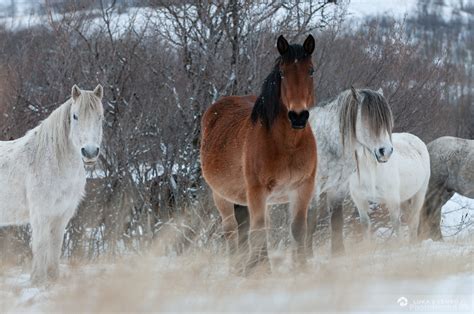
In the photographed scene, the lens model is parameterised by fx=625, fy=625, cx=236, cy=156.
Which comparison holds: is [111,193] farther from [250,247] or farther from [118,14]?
[250,247]

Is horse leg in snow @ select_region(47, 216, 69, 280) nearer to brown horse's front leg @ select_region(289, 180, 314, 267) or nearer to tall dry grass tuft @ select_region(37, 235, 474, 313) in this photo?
tall dry grass tuft @ select_region(37, 235, 474, 313)

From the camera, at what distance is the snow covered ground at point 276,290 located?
3105 millimetres

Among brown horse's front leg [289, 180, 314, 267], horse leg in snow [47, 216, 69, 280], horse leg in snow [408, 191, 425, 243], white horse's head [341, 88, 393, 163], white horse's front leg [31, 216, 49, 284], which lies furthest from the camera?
horse leg in snow [408, 191, 425, 243]

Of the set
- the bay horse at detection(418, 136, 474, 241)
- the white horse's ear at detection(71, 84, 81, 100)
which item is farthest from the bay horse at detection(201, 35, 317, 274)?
the bay horse at detection(418, 136, 474, 241)

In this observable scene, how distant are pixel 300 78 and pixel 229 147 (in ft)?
3.61

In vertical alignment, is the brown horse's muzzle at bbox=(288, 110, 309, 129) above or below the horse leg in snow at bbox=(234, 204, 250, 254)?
above

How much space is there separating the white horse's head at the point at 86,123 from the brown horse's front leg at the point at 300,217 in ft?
5.27

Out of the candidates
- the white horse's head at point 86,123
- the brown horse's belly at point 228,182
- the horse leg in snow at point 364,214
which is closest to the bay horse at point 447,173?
the horse leg in snow at point 364,214

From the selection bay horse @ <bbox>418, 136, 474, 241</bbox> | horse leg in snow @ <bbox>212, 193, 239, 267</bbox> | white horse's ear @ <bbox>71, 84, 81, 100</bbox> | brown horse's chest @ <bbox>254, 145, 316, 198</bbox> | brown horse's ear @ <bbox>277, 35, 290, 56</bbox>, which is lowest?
bay horse @ <bbox>418, 136, 474, 241</bbox>

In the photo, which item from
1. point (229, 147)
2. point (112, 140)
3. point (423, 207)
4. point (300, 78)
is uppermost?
point (300, 78)

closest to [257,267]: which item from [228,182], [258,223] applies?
[258,223]

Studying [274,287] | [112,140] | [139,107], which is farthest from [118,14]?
[274,287]

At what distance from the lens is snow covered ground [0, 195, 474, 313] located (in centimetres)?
311

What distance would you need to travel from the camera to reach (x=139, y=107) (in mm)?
9898
